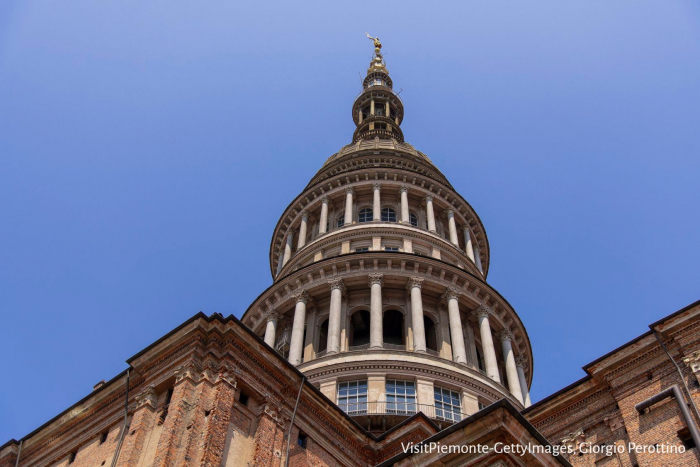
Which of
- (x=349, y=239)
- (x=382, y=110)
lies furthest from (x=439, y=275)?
(x=382, y=110)

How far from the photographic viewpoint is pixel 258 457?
19062 mm

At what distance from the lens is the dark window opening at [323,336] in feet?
124

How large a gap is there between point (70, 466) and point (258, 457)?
6846 millimetres

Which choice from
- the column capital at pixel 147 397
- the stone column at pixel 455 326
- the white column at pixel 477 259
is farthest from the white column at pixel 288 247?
the column capital at pixel 147 397

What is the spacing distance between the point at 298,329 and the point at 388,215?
11998 mm

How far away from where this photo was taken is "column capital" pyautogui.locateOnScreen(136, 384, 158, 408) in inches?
797

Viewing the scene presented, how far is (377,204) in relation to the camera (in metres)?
44.6

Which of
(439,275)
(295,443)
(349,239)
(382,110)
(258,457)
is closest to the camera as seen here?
(258,457)

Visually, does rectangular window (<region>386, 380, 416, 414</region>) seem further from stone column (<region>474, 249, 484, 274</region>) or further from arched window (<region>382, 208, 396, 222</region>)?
stone column (<region>474, 249, 484, 274</region>)

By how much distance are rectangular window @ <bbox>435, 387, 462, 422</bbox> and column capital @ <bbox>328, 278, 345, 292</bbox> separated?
8.18 meters

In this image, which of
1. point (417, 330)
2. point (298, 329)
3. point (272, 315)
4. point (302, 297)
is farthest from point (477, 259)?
point (298, 329)

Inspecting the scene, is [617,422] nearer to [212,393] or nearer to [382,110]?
[212,393]

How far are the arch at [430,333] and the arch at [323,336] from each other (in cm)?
527

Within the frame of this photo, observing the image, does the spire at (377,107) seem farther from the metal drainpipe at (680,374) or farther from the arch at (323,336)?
the metal drainpipe at (680,374)
